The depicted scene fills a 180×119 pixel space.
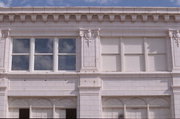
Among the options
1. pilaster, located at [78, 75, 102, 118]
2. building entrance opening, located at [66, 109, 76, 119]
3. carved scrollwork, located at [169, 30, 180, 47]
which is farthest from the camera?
carved scrollwork, located at [169, 30, 180, 47]

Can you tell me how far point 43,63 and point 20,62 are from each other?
1341 millimetres

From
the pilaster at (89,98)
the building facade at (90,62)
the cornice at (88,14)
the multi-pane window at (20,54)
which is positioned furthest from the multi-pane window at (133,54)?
the multi-pane window at (20,54)

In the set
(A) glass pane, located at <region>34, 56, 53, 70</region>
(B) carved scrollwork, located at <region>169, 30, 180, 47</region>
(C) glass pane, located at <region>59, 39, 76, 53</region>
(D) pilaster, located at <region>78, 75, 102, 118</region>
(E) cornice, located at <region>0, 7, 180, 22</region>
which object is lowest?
(D) pilaster, located at <region>78, 75, 102, 118</region>

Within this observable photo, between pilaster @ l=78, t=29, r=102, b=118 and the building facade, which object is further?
the building facade

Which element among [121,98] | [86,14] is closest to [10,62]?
[86,14]

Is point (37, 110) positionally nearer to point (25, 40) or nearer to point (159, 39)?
point (25, 40)

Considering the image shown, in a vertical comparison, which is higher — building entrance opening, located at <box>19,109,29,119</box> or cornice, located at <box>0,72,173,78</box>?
cornice, located at <box>0,72,173,78</box>

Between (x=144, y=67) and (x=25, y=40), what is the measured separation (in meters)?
7.17

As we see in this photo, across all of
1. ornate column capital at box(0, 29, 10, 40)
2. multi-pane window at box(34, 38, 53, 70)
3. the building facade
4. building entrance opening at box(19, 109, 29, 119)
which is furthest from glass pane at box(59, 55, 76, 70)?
ornate column capital at box(0, 29, 10, 40)

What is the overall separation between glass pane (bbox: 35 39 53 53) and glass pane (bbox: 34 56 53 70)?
0.43 meters

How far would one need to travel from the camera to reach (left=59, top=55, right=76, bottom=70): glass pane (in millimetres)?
21906

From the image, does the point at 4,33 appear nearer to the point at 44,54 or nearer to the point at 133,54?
the point at 44,54

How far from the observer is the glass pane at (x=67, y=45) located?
Result: 2222 centimetres

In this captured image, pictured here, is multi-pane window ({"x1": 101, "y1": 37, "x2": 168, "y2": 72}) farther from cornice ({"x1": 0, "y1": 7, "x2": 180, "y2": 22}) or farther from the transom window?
the transom window
